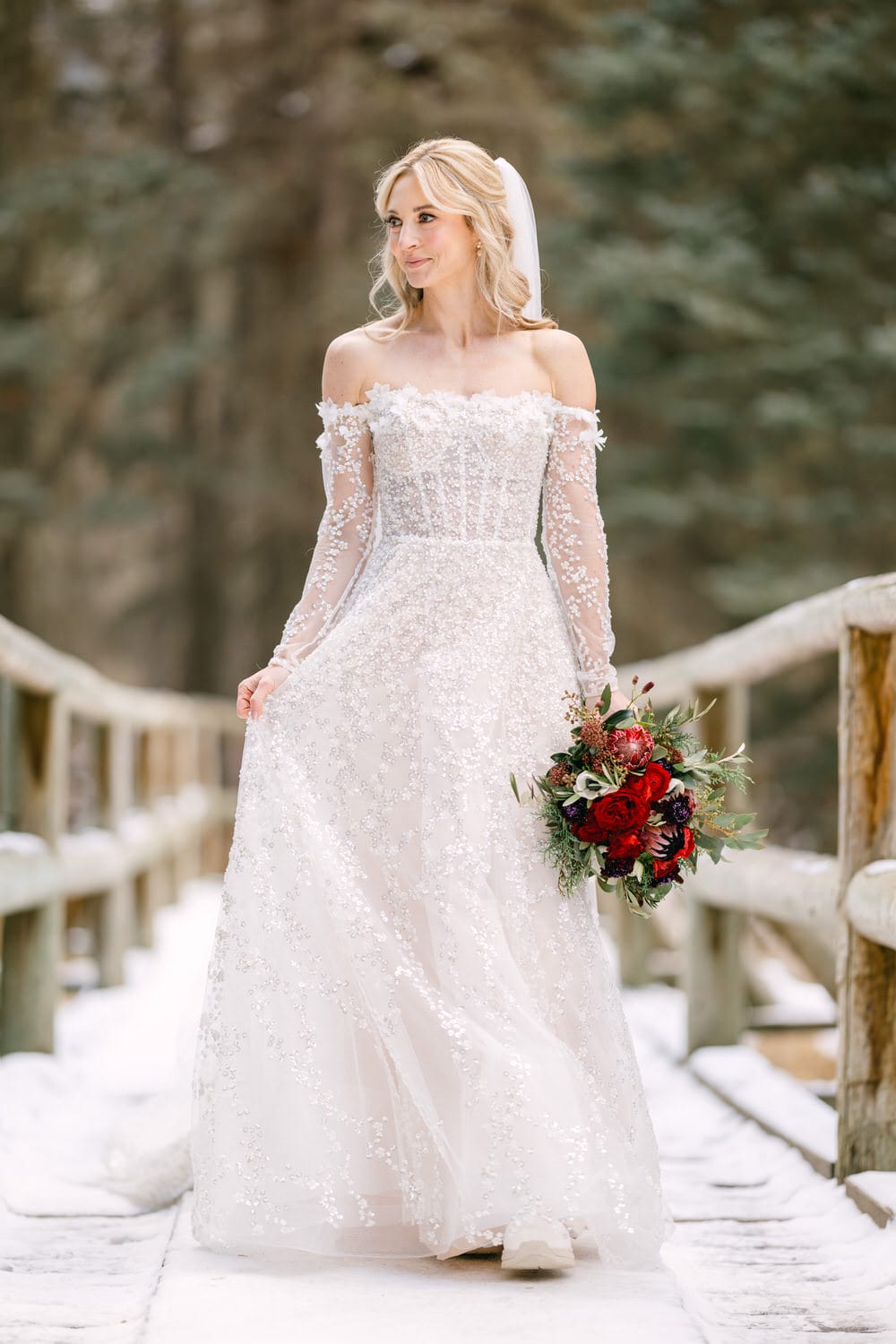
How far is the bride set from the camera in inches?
127

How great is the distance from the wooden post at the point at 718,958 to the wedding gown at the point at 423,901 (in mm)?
2066

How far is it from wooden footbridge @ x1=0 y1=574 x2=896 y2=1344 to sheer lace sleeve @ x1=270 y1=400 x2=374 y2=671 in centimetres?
113

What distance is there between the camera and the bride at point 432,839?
323cm

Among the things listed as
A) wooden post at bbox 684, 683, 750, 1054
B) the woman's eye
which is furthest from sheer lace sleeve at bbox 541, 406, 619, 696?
wooden post at bbox 684, 683, 750, 1054

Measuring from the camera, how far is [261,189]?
2039 cm

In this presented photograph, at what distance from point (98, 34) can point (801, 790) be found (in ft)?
41.0

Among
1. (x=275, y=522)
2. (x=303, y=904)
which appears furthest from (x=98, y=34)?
(x=303, y=904)

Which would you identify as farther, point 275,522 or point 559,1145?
point 275,522

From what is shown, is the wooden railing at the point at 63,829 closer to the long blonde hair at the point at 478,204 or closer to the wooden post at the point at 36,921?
the wooden post at the point at 36,921

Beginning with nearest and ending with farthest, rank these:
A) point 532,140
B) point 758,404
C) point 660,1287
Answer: point 660,1287 → point 758,404 → point 532,140

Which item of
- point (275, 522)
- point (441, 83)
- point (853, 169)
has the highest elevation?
point (441, 83)

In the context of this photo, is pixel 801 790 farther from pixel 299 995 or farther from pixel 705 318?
pixel 299 995

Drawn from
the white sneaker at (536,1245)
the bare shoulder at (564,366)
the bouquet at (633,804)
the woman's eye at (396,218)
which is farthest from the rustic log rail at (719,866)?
the woman's eye at (396,218)

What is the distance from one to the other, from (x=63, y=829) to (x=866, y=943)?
2.84 m
